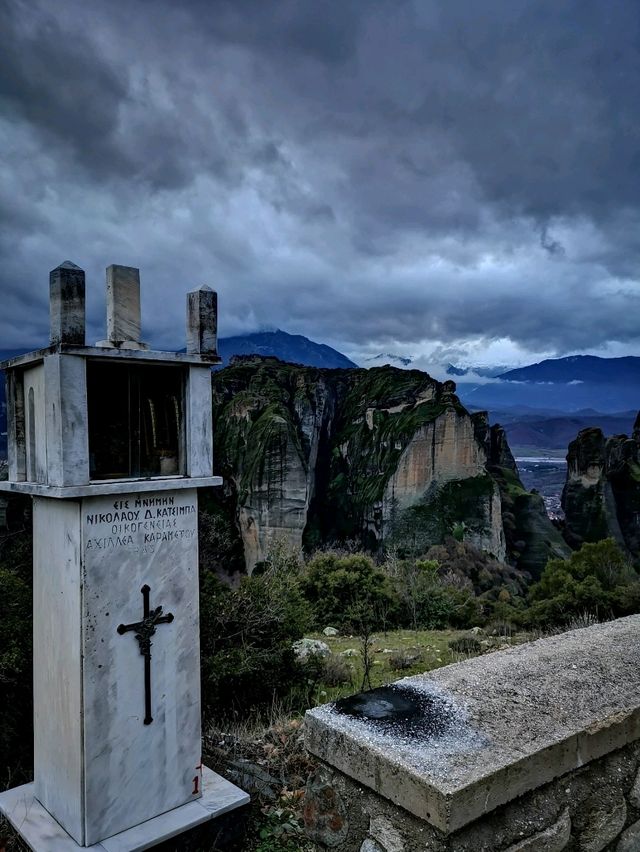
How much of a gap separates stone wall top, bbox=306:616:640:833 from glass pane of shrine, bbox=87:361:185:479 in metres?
2.70

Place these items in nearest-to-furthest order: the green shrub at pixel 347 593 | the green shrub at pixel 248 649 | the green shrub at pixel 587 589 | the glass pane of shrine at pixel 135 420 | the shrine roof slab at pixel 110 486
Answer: the shrine roof slab at pixel 110 486
the glass pane of shrine at pixel 135 420
the green shrub at pixel 248 649
the green shrub at pixel 587 589
the green shrub at pixel 347 593

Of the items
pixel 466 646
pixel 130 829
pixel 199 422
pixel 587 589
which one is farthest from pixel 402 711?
pixel 587 589

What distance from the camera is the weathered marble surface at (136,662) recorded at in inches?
158

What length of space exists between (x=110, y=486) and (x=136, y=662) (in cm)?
128

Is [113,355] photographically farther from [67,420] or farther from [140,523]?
[140,523]

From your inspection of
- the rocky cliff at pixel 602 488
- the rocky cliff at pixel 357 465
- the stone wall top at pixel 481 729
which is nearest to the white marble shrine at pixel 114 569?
the stone wall top at pixel 481 729

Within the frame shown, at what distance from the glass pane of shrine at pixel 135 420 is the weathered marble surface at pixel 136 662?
1.35 ft

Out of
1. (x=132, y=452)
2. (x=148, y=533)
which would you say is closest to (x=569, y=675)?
(x=148, y=533)

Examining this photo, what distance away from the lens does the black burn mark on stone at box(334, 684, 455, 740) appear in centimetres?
223

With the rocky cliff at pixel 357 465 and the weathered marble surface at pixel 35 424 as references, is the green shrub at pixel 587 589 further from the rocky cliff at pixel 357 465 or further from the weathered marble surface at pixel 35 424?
the rocky cliff at pixel 357 465

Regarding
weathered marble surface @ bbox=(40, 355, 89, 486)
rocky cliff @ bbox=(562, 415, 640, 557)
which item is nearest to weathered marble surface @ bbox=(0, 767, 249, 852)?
weathered marble surface @ bbox=(40, 355, 89, 486)

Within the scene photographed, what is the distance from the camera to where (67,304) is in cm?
403

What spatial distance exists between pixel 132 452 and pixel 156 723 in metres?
1.98

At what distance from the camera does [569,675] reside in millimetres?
2664
